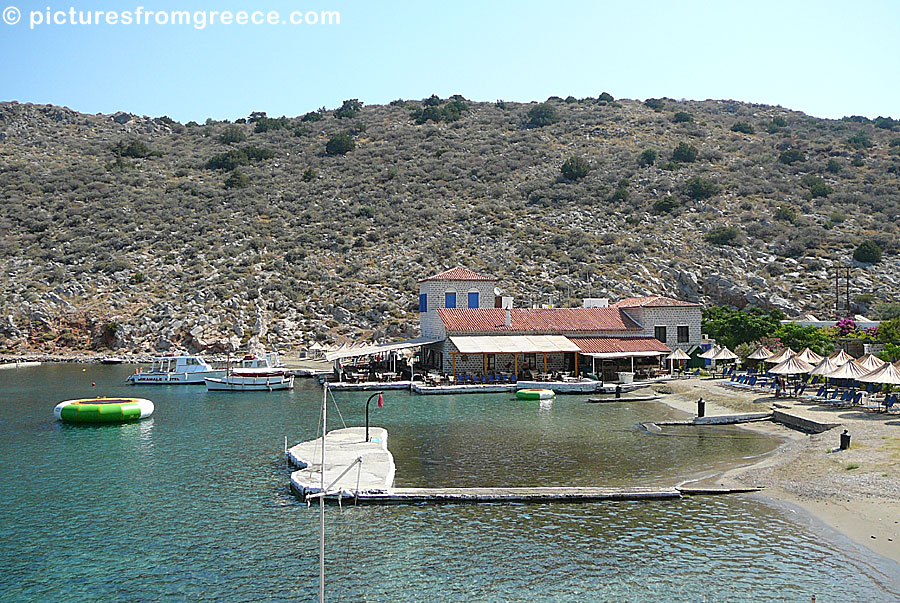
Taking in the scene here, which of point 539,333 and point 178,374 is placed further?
point 539,333

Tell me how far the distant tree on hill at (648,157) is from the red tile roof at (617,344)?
158 feet

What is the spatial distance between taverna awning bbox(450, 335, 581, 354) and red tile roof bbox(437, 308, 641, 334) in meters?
0.58

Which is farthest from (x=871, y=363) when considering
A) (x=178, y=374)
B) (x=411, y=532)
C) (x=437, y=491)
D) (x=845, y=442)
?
(x=178, y=374)

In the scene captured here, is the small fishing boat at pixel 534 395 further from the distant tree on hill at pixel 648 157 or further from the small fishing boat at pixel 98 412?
the distant tree on hill at pixel 648 157

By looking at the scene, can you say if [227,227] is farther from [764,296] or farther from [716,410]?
[716,410]

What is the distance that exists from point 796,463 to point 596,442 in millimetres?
5996

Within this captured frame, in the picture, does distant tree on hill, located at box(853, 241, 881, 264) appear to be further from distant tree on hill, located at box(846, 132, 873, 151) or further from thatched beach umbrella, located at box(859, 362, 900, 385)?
thatched beach umbrella, located at box(859, 362, 900, 385)

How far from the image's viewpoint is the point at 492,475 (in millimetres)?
18266

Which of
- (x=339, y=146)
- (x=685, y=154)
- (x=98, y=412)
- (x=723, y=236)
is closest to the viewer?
(x=98, y=412)

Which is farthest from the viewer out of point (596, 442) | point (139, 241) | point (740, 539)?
point (139, 241)

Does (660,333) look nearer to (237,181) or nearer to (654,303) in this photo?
(654,303)

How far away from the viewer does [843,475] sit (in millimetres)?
17062

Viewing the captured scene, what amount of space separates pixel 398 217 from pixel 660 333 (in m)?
38.3

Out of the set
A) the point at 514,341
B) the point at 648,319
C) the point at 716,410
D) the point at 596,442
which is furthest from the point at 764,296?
the point at 596,442
